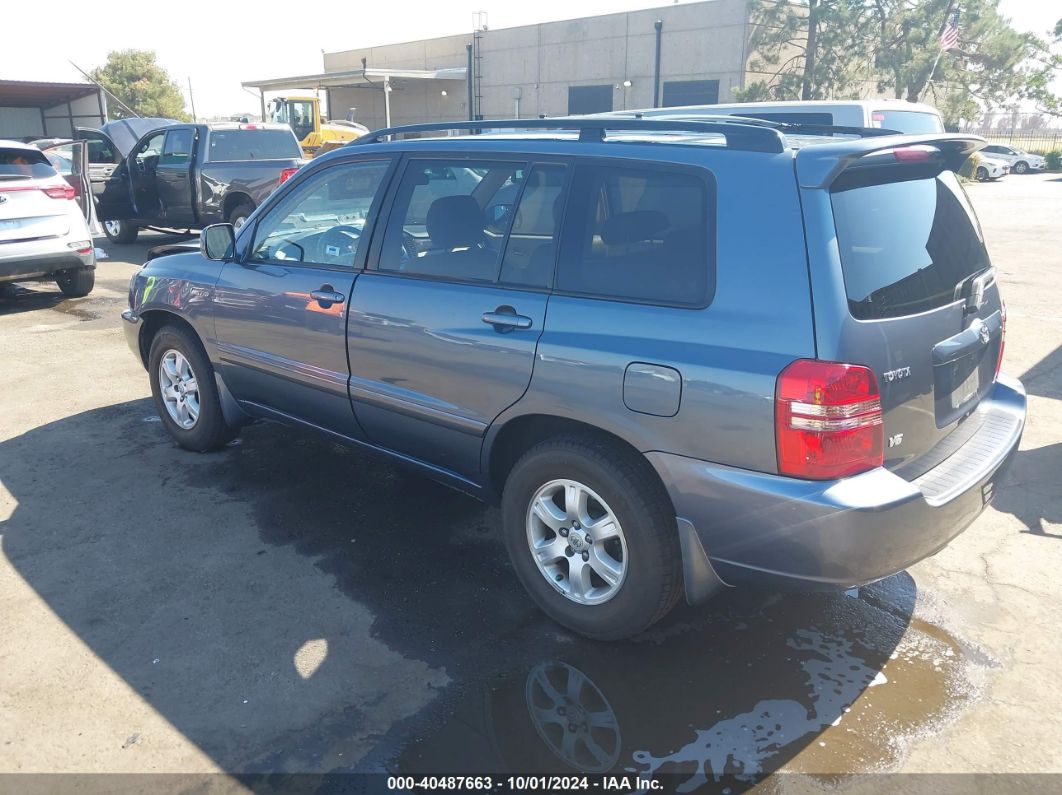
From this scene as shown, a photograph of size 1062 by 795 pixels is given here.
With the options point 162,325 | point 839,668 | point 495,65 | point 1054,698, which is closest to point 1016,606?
point 1054,698

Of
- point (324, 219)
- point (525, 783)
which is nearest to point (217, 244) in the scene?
point (324, 219)

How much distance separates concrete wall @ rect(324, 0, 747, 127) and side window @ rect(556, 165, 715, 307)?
101ft

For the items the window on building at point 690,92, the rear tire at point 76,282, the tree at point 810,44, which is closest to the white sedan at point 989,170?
the tree at point 810,44

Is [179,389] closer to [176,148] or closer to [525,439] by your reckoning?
[525,439]

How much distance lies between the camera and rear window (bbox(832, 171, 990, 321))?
2715mm

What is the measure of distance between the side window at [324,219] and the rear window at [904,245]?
86.5 inches

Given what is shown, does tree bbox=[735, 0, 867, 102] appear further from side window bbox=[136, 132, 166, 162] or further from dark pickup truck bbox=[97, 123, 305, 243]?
side window bbox=[136, 132, 166, 162]

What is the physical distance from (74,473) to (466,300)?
289 centimetres

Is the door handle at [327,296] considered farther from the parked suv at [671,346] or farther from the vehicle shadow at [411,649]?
the vehicle shadow at [411,649]

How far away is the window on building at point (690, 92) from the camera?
32.7 m

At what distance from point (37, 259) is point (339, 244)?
643 centimetres

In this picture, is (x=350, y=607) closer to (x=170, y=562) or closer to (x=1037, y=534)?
(x=170, y=562)

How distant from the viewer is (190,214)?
12.9 m

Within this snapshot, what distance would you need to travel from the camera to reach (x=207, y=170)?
1264 centimetres
